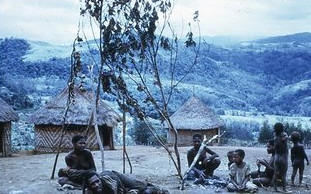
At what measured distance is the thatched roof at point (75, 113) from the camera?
72.0 ft

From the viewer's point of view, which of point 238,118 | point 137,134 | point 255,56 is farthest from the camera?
point 255,56

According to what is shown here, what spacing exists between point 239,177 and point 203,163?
1418 mm

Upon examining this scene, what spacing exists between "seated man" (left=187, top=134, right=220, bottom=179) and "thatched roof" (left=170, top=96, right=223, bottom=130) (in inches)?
554

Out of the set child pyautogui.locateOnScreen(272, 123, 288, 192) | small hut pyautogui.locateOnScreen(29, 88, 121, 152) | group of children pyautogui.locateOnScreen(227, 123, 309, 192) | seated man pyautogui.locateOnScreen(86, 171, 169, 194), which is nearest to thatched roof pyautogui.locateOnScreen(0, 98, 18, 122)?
small hut pyautogui.locateOnScreen(29, 88, 121, 152)

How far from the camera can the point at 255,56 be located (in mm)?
80375

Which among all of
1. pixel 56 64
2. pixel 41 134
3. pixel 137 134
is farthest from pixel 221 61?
pixel 41 134

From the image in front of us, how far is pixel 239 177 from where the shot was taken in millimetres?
9562

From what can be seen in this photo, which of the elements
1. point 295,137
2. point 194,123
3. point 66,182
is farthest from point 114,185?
point 194,123

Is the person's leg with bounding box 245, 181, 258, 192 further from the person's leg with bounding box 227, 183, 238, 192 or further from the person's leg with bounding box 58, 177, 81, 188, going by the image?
the person's leg with bounding box 58, 177, 81, 188

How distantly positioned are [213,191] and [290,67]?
67500 mm

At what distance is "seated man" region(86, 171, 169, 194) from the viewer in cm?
670

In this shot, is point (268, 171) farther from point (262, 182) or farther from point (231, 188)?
point (231, 188)

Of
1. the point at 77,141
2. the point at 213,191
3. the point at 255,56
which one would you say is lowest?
the point at 213,191

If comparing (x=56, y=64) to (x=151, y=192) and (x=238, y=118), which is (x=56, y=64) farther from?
(x=151, y=192)
